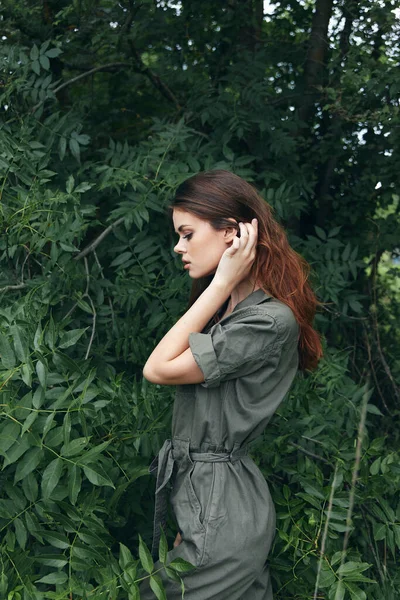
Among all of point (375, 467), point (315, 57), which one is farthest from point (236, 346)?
point (315, 57)

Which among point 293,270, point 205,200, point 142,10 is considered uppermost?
point 142,10

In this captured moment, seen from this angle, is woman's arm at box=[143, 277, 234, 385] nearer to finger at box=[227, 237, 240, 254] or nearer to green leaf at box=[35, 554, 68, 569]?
finger at box=[227, 237, 240, 254]

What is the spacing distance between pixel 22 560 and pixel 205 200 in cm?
124

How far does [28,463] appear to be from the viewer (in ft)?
7.56

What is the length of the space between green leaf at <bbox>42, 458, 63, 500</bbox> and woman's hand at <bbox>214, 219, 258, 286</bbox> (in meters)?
0.71

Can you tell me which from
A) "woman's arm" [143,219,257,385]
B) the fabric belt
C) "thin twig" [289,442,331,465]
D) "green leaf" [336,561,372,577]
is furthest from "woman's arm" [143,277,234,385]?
"thin twig" [289,442,331,465]

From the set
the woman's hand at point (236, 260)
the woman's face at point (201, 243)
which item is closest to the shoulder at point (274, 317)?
the woman's hand at point (236, 260)

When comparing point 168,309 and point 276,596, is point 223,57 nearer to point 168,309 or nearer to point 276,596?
point 168,309

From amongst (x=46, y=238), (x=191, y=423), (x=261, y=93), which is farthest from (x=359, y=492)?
(x=261, y=93)

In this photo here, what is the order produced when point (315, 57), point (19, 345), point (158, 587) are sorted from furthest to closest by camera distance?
point (315, 57), point (19, 345), point (158, 587)

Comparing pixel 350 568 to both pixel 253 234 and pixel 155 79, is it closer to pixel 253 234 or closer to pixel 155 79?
pixel 253 234

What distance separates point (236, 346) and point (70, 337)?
0.66 m

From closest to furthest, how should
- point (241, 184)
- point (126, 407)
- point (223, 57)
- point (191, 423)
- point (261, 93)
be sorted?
point (191, 423)
point (241, 184)
point (126, 407)
point (261, 93)
point (223, 57)

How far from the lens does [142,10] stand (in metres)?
4.15
